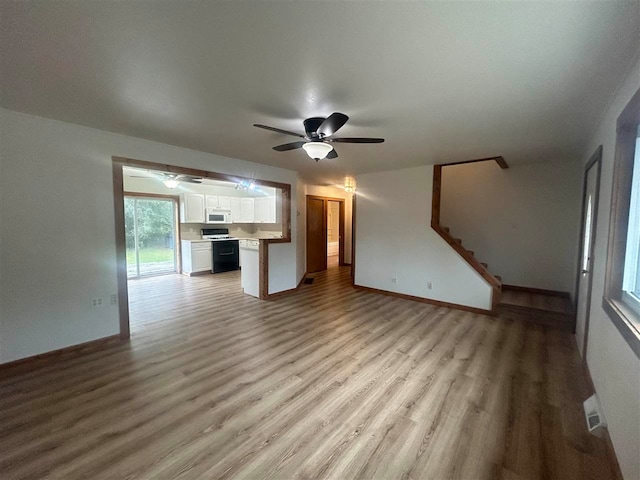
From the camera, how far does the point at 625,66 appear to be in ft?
5.24

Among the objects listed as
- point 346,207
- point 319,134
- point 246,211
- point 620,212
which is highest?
point 319,134

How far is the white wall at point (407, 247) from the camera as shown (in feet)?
14.0

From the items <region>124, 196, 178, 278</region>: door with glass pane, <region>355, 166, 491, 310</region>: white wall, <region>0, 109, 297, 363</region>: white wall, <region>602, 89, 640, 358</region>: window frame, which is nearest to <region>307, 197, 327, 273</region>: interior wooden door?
<region>355, 166, 491, 310</region>: white wall

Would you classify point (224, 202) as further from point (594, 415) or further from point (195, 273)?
point (594, 415)

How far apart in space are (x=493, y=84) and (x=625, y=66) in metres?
0.71

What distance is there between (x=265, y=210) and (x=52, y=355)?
526cm

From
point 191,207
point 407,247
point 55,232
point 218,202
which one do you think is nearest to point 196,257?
point 191,207

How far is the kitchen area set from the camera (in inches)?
250

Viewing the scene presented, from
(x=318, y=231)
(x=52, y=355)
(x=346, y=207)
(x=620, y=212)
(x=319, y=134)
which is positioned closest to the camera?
(x=620, y=212)

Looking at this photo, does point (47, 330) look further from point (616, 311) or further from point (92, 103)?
point (616, 311)

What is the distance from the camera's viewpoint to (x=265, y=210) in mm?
7359

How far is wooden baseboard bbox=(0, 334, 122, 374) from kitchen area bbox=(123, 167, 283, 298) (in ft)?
9.34

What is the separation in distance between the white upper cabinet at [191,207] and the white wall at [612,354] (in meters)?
7.36

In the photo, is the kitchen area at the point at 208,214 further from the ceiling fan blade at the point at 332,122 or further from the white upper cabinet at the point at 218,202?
the ceiling fan blade at the point at 332,122
